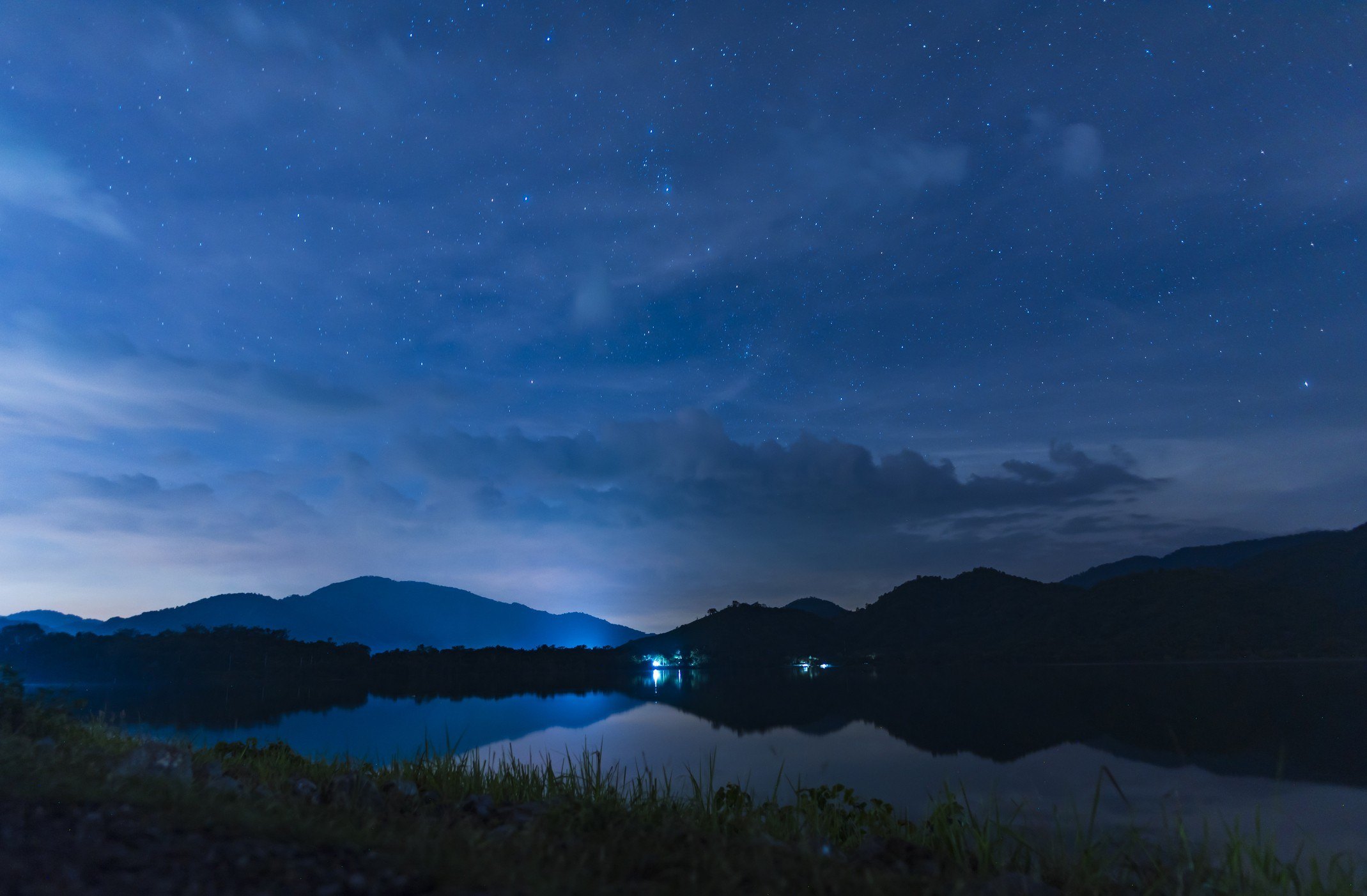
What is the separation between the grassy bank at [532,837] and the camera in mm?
5633

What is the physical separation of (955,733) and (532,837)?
6764cm

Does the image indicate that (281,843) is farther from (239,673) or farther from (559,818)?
(239,673)

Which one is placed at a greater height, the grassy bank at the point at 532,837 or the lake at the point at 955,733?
the grassy bank at the point at 532,837

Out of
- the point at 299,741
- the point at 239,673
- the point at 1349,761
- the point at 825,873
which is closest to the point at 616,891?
the point at 825,873

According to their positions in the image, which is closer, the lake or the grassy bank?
the grassy bank

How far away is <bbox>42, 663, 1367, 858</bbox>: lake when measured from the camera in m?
31.9

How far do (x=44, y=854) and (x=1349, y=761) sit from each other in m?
67.3

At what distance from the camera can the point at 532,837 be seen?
23.1ft

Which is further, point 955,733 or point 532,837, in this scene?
point 955,733

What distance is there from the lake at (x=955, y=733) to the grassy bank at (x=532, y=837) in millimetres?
744

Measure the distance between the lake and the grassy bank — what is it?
2.44ft

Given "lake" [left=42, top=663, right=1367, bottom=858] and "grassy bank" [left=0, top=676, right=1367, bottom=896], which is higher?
"grassy bank" [left=0, top=676, right=1367, bottom=896]

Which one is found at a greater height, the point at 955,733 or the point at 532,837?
the point at 532,837

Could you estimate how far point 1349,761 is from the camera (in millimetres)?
48281
